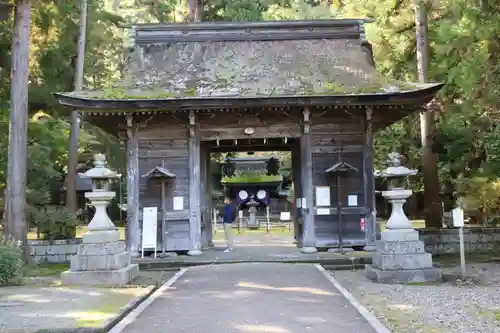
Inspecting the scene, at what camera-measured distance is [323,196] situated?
49.8 feet

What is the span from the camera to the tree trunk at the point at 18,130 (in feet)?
45.1

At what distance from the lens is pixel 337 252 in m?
14.9

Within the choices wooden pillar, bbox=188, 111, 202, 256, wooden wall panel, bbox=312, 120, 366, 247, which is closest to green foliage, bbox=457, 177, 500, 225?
wooden wall panel, bbox=312, 120, 366, 247

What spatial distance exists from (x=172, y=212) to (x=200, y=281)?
14.1 ft

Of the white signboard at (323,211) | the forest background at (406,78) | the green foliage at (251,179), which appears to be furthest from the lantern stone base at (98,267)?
the green foliage at (251,179)

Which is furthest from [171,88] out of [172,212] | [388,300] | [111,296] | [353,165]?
[388,300]

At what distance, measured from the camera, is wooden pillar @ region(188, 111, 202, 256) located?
49.3 ft

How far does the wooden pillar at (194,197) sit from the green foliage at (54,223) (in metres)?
Result: 4.47

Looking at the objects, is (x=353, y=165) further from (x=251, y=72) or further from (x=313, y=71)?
(x=251, y=72)

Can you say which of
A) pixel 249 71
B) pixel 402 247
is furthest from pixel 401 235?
pixel 249 71

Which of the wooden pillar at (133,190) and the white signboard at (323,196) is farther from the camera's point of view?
the white signboard at (323,196)

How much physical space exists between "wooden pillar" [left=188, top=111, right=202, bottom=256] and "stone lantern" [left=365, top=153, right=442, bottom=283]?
17.3ft

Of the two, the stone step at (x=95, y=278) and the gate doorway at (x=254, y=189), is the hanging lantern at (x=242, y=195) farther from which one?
the stone step at (x=95, y=278)

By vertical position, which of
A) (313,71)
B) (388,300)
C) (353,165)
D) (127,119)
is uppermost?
(313,71)
